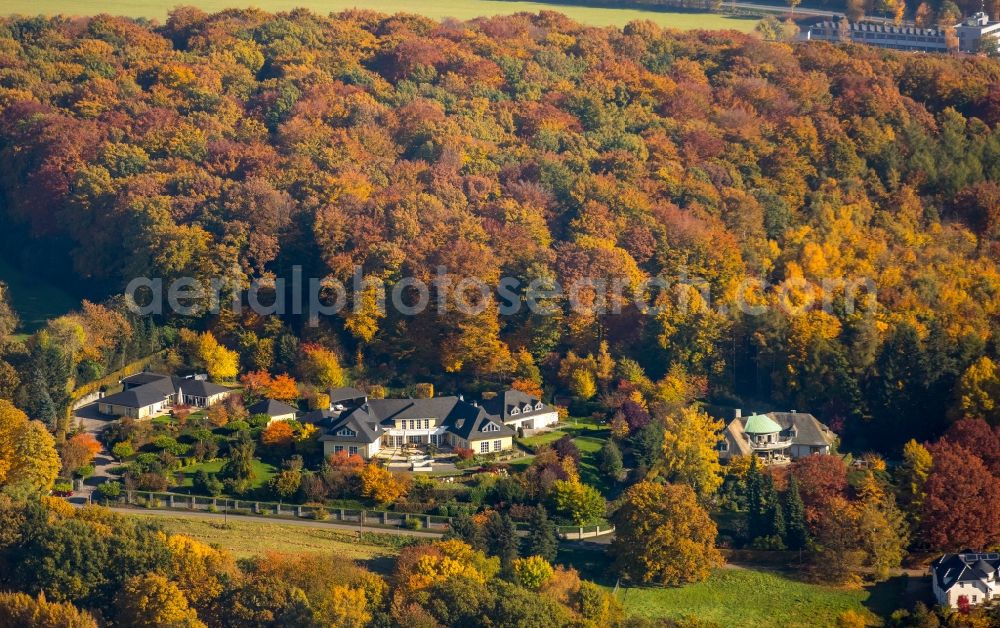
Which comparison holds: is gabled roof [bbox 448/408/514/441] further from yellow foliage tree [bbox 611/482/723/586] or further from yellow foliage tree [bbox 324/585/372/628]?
yellow foliage tree [bbox 324/585/372/628]

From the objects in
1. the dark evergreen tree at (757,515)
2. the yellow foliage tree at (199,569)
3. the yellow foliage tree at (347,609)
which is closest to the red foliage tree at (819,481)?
the dark evergreen tree at (757,515)

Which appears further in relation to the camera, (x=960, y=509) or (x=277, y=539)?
(x=960, y=509)

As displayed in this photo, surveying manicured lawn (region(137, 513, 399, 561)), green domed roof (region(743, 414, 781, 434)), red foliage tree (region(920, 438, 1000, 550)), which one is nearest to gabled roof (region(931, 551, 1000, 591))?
red foliage tree (region(920, 438, 1000, 550))


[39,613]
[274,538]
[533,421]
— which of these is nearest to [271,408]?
[533,421]

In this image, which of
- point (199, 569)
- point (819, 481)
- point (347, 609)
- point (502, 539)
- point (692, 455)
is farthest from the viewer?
point (692, 455)

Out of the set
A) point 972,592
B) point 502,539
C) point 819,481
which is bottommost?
point 972,592

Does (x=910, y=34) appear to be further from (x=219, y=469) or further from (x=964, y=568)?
(x=219, y=469)
